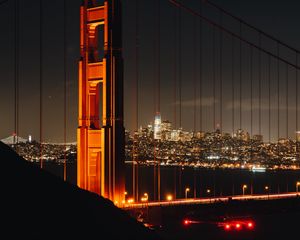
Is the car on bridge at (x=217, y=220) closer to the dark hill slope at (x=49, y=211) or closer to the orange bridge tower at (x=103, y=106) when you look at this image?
the orange bridge tower at (x=103, y=106)

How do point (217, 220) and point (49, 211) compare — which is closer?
point (49, 211)

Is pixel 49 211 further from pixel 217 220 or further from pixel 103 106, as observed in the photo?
pixel 217 220

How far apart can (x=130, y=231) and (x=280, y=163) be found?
42.2 m

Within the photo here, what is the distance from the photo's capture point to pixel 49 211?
10320 mm

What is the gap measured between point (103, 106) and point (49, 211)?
8.81m

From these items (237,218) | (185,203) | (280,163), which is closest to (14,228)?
(185,203)

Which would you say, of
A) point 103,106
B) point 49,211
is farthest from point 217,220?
point 49,211

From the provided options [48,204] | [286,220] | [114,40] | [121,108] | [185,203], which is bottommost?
[286,220]

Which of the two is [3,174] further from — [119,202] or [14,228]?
[119,202]

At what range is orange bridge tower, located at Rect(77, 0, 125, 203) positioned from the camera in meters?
18.8

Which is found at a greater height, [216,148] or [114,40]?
[114,40]

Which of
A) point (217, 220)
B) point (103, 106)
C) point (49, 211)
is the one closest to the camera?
point (49, 211)

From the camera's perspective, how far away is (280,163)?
172 ft

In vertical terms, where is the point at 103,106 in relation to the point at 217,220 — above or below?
above
